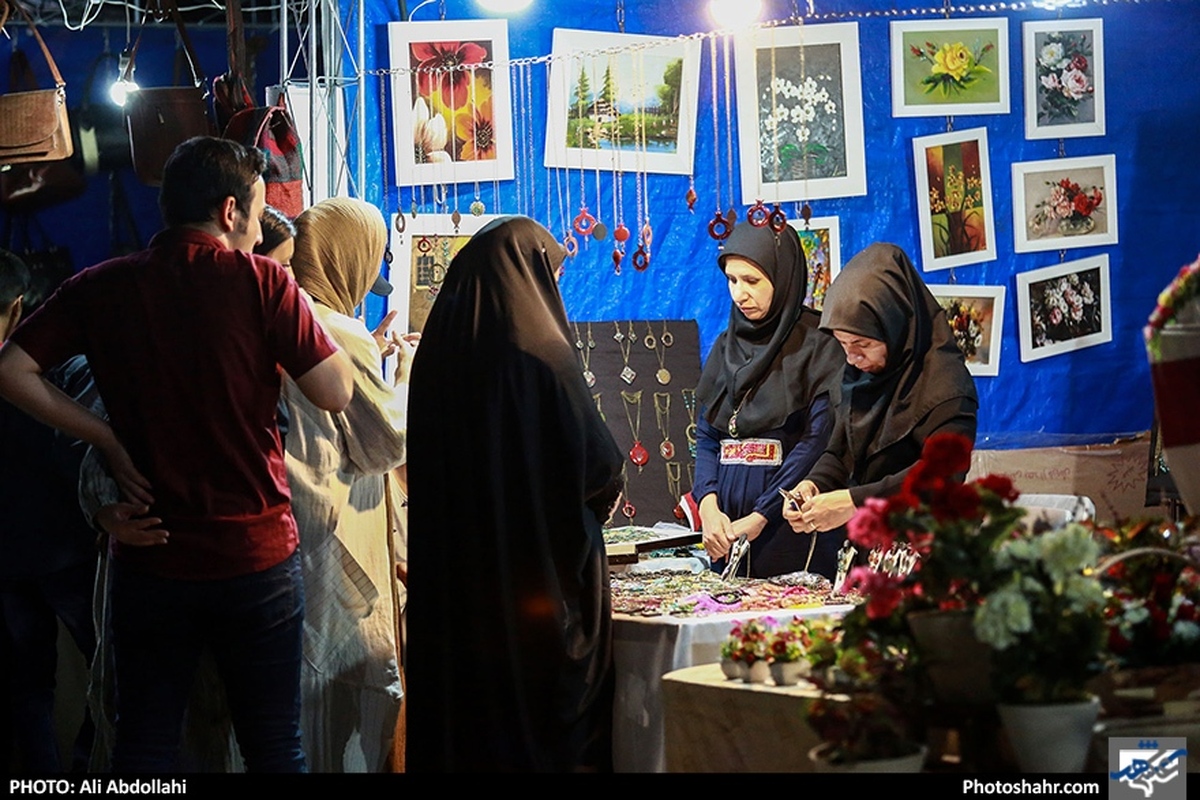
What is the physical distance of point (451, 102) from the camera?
6.12 meters

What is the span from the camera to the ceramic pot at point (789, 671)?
281 cm

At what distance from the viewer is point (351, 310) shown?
4.41 m

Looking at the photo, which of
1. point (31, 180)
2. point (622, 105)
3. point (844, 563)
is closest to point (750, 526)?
point (844, 563)

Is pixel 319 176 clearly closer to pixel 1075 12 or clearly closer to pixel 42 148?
pixel 42 148

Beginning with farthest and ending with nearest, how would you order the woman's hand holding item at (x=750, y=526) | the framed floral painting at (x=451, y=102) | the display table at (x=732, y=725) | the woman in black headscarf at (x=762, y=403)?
the framed floral painting at (x=451, y=102), the woman in black headscarf at (x=762, y=403), the woman's hand holding item at (x=750, y=526), the display table at (x=732, y=725)

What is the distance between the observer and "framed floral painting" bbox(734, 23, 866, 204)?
6.18 metres

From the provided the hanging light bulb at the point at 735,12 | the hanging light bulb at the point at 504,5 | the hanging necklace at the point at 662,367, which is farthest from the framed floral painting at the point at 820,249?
the hanging light bulb at the point at 504,5

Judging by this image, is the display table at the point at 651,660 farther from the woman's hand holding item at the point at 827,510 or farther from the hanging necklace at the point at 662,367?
the hanging necklace at the point at 662,367

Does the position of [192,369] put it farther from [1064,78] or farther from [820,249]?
[1064,78]

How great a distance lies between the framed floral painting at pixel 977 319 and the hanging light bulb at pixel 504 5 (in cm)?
213

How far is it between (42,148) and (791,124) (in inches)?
120

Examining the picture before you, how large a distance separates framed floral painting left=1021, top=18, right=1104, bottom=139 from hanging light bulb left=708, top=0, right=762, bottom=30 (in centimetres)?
117

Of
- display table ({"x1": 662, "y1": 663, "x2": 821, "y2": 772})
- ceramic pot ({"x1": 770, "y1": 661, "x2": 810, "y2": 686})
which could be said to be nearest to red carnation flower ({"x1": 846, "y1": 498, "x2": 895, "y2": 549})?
display table ({"x1": 662, "y1": 663, "x2": 821, "y2": 772})

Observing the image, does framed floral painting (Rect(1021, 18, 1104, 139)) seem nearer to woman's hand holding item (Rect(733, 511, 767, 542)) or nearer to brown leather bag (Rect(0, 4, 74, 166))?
woman's hand holding item (Rect(733, 511, 767, 542))
